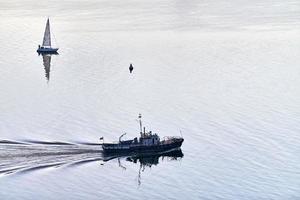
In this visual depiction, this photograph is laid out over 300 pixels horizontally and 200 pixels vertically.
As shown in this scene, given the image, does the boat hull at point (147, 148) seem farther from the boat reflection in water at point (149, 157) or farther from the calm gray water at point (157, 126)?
the calm gray water at point (157, 126)

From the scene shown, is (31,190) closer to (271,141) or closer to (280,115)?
(271,141)

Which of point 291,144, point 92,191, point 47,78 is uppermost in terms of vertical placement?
point 47,78

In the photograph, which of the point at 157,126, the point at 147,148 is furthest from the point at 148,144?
the point at 157,126

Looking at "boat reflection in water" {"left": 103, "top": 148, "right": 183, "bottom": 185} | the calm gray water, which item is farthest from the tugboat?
the calm gray water

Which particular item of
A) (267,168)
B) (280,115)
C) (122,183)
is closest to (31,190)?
(122,183)

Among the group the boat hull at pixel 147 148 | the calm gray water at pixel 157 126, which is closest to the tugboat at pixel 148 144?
the boat hull at pixel 147 148

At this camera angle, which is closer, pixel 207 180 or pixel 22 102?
pixel 207 180

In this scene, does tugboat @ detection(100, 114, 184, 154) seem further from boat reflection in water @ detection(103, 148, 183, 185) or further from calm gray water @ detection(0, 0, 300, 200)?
calm gray water @ detection(0, 0, 300, 200)

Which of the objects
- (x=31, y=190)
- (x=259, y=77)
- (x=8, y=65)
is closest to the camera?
(x=31, y=190)

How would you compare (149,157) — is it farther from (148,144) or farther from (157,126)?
(157,126)
